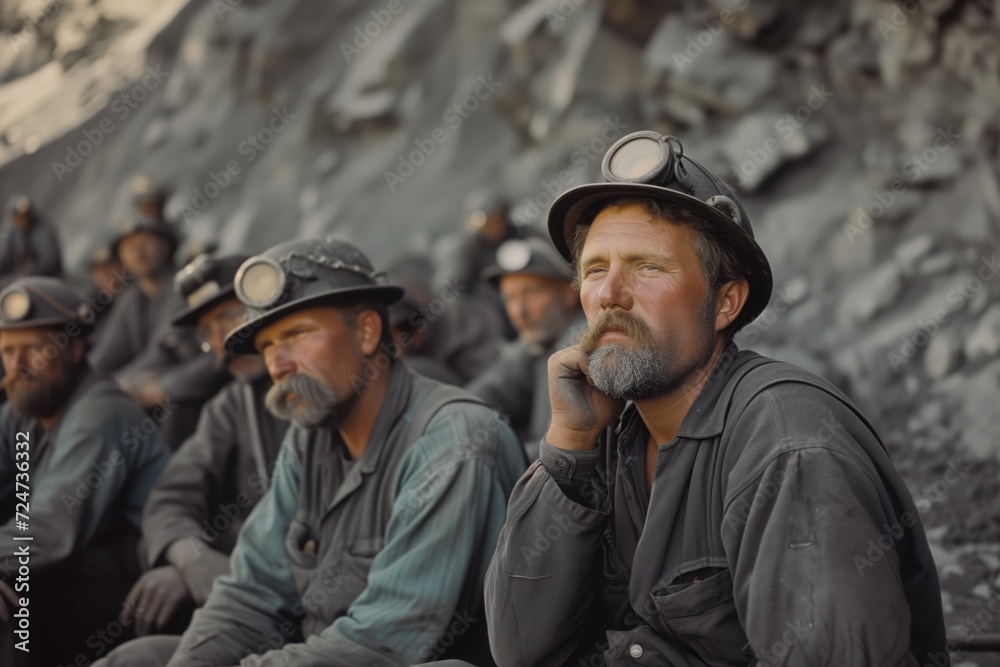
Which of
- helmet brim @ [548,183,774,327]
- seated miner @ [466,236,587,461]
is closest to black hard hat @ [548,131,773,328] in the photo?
helmet brim @ [548,183,774,327]

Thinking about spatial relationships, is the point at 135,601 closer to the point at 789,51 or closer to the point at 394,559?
the point at 394,559

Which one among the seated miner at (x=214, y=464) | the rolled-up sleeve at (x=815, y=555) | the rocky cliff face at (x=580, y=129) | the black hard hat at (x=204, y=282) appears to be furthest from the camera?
the rocky cliff face at (x=580, y=129)

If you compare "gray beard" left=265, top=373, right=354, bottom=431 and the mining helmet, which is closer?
"gray beard" left=265, top=373, right=354, bottom=431

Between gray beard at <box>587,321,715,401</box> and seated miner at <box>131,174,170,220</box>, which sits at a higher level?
gray beard at <box>587,321,715,401</box>

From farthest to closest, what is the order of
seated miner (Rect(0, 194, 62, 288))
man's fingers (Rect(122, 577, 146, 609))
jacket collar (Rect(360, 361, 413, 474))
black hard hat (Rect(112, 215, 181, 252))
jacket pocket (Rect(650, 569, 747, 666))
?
1. seated miner (Rect(0, 194, 62, 288))
2. black hard hat (Rect(112, 215, 181, 252))
3. man's fingers (Rect(122, 577, 146, 609))
4. jacket collar (Rect(360, 361, 413, 474))
5. jacket pocket (Rect(650, 569, 747, 666))

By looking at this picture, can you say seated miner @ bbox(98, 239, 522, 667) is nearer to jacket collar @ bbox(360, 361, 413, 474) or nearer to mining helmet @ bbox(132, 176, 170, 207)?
jacket collar @ bbox(360, 361, 413, 474)

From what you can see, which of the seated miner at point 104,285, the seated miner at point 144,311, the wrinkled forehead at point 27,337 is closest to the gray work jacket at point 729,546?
the wrinkled forehead at point 27,337

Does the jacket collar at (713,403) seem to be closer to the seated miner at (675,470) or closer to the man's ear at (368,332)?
the seated miner at (675,470)

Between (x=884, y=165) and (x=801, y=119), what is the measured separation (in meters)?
0.81

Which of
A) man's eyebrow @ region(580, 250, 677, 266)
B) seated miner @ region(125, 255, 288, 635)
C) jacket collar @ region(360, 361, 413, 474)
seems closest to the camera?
man's eyebrow @ region(580, 250, 677, 266)

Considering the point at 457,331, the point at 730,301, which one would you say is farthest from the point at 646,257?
the point at 457,331

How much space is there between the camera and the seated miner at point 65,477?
4258 millimetres

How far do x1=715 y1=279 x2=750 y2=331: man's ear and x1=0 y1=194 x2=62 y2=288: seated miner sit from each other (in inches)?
323

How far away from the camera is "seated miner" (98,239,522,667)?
3025 millimetres
